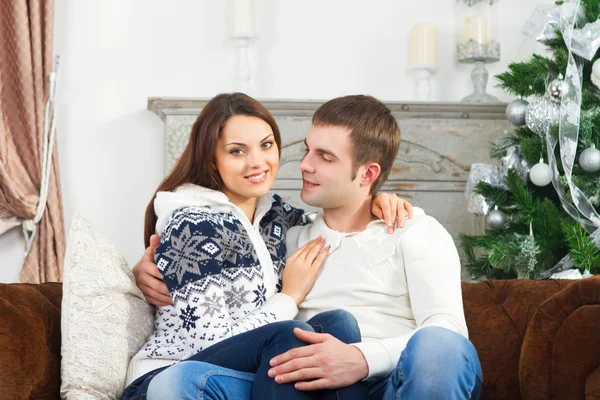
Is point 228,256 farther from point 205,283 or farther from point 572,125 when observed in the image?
point 572,125

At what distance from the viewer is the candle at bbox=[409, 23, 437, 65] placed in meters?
3.91

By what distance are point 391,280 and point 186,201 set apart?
500 mm

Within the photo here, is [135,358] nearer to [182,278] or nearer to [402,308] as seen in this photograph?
[182,278]

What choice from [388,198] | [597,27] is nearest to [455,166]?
[597,27]

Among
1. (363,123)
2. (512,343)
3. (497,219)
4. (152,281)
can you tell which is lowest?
(512,343)

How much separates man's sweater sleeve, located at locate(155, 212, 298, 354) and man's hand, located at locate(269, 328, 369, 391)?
178 millimetres

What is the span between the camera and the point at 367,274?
→ 1.92 metres

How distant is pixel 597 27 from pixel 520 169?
1.94 ft

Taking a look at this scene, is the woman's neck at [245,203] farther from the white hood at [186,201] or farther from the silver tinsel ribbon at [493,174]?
the silver tinsel ribbon at [493,174]

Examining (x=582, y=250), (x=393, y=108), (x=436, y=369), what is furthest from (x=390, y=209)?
(x=393, y=108)

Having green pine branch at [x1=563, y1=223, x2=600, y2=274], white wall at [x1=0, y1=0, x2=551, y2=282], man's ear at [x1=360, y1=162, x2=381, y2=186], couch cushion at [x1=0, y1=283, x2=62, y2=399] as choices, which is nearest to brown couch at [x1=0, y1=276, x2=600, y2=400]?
couch cushion at [x1=0, y1=283, x2=62, y2=399]

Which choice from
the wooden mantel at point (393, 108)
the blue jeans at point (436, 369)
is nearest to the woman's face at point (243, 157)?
the blue jeans at point (436, 369)

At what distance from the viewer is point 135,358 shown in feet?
6.02

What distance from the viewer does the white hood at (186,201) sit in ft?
6.28
